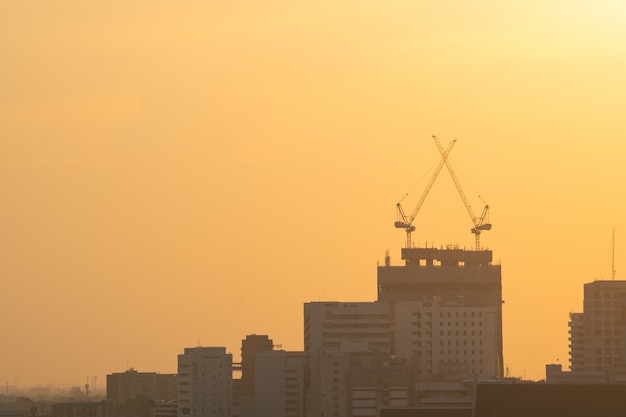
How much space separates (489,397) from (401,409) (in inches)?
601

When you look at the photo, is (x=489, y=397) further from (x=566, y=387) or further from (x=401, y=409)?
(x=401, y=409)

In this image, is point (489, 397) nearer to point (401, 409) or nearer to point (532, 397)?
point (532, 397)

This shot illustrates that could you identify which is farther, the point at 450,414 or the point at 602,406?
the point at 450,414

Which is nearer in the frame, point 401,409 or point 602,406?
point 602,406

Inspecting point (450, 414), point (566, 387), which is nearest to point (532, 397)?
point (566, 387)

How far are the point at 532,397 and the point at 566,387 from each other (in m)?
1.47

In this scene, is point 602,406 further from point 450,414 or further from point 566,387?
point 450,414

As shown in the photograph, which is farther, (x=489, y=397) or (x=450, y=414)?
(x=450, y=414)

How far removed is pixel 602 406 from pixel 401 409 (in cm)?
1740

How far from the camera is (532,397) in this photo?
7956 cm

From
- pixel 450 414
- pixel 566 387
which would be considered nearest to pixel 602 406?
pixel 566 387

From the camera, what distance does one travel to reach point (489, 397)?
8056 cm

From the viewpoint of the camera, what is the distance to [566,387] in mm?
80000

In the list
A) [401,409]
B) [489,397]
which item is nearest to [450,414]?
[401,409]
